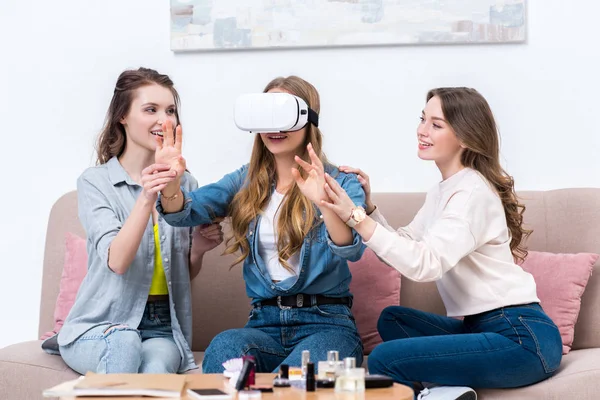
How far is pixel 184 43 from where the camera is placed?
3285mm

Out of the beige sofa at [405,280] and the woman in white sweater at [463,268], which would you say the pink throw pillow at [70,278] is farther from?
the woman in white sweater at [463,268]

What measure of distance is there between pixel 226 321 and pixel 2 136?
4.42 ft

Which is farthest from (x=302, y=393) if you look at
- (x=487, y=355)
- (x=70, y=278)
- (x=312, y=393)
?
(x=70, y=278)

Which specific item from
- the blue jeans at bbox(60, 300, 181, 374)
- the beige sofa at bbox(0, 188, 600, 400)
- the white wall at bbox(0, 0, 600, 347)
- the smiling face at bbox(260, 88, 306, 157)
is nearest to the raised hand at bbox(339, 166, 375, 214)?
the smiling face at bbox(260, 88, 306, 157)

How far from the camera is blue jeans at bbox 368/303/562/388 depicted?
217 centimetres

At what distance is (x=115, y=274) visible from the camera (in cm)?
244

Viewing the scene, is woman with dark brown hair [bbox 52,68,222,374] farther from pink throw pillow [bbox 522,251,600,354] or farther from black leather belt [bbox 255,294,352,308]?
pink throw pillow [bbox 522,251,600,354]

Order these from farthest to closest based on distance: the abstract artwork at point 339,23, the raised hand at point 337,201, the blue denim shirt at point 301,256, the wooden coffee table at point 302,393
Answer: the abstract artwork at point 339,23 < the blue denim shirt at point 301,256 < the raised hand at point 337,201 < the wooden coffee table at point 302,393

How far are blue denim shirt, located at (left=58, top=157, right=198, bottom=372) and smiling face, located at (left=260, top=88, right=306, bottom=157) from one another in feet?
1.21

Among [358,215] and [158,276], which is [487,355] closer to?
[358,215]

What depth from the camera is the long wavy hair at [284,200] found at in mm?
2354

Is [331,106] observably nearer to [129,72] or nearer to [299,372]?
[129,72]

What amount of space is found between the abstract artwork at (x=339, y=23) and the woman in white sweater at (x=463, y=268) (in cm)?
72

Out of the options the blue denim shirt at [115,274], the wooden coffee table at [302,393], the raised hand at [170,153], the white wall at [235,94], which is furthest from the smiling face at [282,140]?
the white wall at [235,94]
